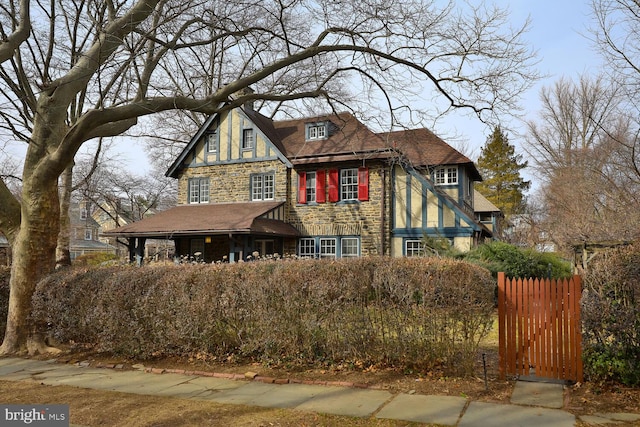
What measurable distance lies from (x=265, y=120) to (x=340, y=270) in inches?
776

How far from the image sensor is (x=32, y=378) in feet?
24.0

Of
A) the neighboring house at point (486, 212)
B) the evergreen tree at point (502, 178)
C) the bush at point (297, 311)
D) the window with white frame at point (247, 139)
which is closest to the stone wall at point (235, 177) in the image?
the window with white frame at point (247, 139)

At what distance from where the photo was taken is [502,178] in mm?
42750

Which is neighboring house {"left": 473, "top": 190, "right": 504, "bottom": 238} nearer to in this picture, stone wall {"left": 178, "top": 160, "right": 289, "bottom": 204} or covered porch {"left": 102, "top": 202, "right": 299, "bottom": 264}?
stone wall {"left": 178, "top": 160, "right": 289, "bottom": 204}

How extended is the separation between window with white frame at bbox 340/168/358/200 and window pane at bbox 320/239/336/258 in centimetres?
204

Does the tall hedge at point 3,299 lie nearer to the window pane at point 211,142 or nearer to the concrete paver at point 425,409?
the concrete paver at point 425,409

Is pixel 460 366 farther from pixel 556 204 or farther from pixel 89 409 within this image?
pixel 556 204

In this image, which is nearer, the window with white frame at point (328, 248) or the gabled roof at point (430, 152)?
the gabled roof at point (430, 152)

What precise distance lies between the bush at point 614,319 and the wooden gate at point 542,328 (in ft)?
0.48

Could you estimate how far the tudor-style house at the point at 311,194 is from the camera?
19.8 metres

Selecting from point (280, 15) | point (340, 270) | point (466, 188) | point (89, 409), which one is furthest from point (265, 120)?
point (89, 409)

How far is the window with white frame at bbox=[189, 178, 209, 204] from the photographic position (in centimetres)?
2375

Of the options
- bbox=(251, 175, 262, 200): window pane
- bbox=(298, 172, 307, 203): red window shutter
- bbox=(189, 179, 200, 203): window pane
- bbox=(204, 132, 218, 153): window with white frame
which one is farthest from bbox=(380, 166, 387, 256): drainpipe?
bbox=(189, 179, 200, 203): window pane

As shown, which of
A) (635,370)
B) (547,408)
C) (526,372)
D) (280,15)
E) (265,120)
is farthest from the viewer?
(265,120)
